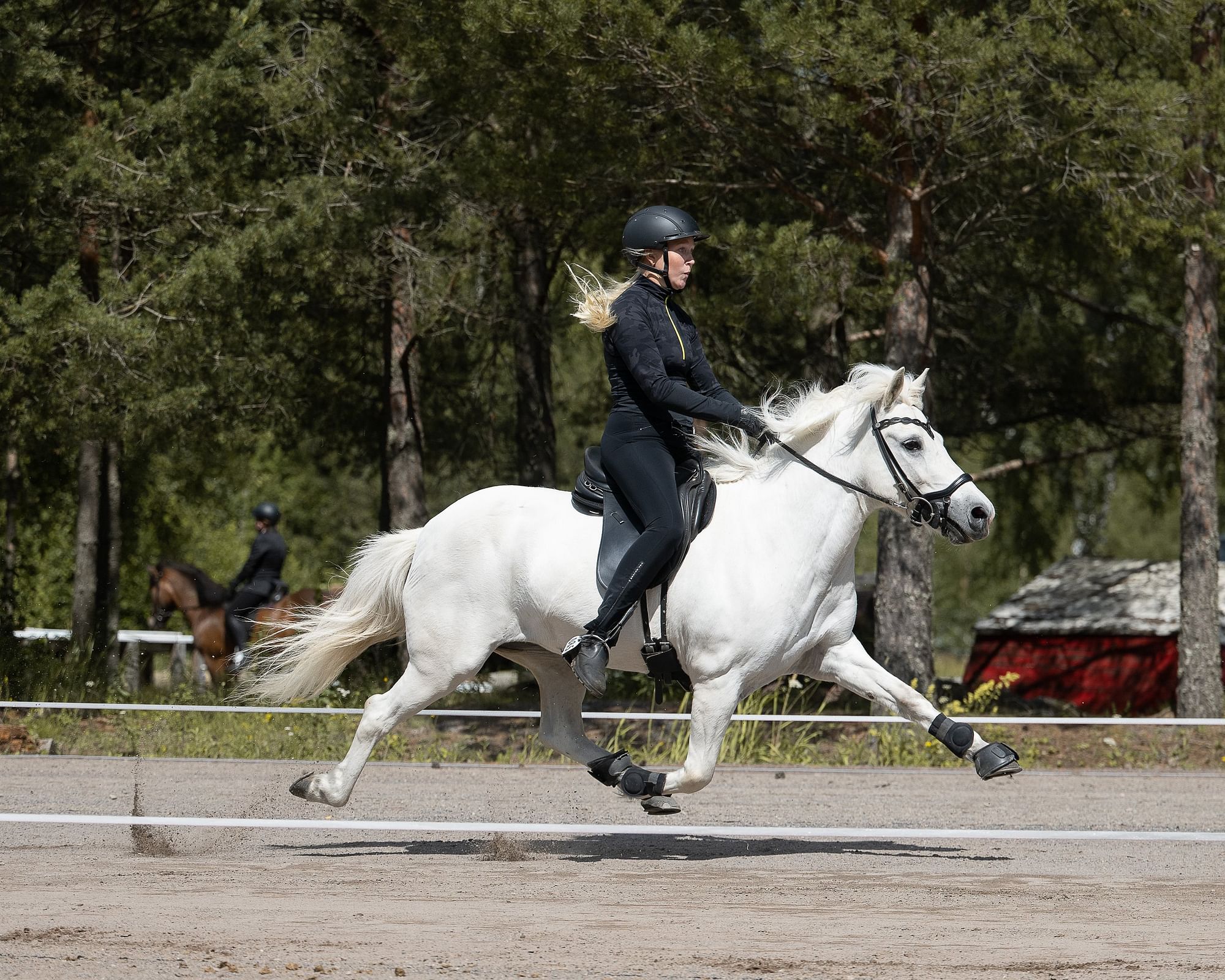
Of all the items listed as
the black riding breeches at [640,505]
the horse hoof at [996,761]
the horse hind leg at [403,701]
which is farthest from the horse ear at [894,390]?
the horse hind leg at [403,701]

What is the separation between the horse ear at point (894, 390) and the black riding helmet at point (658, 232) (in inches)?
42.2

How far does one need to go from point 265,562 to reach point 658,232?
37.5ft

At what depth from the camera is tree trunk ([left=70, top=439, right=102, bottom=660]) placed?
17.3 metres

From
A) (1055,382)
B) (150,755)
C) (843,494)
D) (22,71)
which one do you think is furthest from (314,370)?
(843,494)

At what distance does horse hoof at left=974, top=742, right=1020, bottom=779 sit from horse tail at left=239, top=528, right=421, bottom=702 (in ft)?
9.52

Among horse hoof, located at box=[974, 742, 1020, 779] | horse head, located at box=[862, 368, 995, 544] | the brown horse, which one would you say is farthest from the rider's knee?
the brown horse

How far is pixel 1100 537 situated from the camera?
1880 inches

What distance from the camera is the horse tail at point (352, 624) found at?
8.09 meters

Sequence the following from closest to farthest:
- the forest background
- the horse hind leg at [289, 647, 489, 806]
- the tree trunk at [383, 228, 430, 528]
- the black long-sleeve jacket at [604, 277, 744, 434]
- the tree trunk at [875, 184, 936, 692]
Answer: the black long-sleeve jacket at [604, 277, 744, 434] → the horse hind leg at [289, 647, 489, 806] → the forest background → the tree trunk at [875, 184, 936, 692] → the tree trunk at [383, 228, 430, 528]

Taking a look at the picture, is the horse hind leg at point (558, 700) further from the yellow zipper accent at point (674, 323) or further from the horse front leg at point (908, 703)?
the yellow zipper accent at point (674, 323)

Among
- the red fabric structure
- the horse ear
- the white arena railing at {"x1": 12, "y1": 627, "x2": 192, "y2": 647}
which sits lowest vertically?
the red fabric structure

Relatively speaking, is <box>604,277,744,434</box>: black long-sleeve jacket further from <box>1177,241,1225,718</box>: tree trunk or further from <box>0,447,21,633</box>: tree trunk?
<box>0,447,21,633</box>: tree trunk

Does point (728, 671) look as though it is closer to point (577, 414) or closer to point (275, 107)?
point (275, 107)

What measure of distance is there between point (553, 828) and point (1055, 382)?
570 inches
